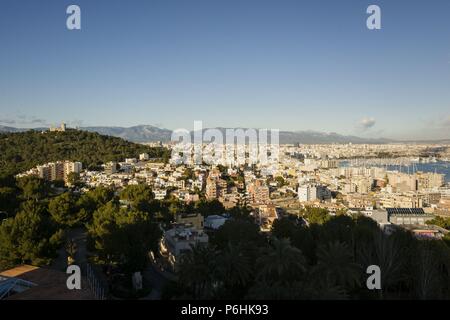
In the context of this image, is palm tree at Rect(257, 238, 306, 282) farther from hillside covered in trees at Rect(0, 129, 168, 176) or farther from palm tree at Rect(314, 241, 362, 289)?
hillside covered in trees at Rect(0, 129, 168, 176)

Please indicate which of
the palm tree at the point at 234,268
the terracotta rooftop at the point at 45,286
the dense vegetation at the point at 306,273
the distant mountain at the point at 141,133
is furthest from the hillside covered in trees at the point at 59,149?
the palm tree at the point at 234,268

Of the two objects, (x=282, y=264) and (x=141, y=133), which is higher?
(x=141, y=133)

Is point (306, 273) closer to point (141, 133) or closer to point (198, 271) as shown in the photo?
point (198, 271)

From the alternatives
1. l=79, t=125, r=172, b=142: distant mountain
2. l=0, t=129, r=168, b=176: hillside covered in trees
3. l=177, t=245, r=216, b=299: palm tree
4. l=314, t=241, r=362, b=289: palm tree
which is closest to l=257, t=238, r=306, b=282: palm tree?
l=314, t=241, r=362, b=289: palm tree

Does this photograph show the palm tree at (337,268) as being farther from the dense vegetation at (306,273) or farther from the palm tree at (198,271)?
the palm tree at (198,271)

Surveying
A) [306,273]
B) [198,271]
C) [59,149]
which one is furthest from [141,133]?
[306,273]

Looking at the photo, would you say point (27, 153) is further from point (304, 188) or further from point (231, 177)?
point (304, 188)
